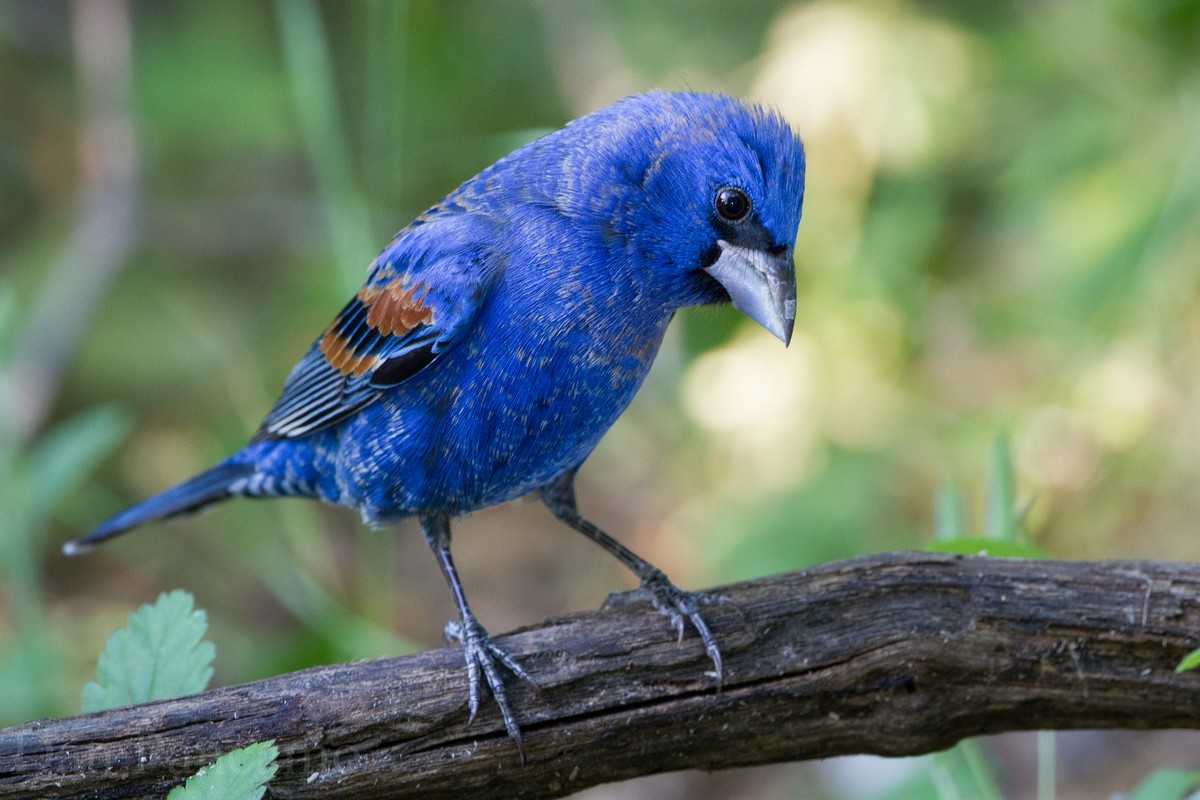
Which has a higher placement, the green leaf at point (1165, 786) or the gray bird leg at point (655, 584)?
the gray bird leg at point (655, 584)

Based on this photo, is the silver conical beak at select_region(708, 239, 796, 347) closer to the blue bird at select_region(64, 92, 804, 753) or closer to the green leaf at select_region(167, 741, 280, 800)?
the blue bird at select_region(64, 92, 804, 753)

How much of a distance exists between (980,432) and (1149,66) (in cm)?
162

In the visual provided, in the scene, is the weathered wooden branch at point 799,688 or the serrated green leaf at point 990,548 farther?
the serrated green leaf at point 990,548

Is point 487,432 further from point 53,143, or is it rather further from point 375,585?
point 53,143

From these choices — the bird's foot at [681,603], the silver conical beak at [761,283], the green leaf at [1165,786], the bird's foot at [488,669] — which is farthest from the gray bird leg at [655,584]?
the green leaf at [1165,786]

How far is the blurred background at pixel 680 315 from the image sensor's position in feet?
15.7

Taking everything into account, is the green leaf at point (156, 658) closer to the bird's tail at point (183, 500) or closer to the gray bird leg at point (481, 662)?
the gray bird leg at point (481, 662)

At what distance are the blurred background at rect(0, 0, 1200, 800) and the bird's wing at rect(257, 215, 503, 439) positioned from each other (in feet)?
1.98

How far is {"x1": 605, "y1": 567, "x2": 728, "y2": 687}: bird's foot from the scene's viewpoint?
267 centimetres

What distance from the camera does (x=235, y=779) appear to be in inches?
78.4

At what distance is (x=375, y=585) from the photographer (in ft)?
15.8

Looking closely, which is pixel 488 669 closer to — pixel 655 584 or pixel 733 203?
pixel 655 584

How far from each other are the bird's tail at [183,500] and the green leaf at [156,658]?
4.40ft

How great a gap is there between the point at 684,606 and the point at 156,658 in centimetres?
111
